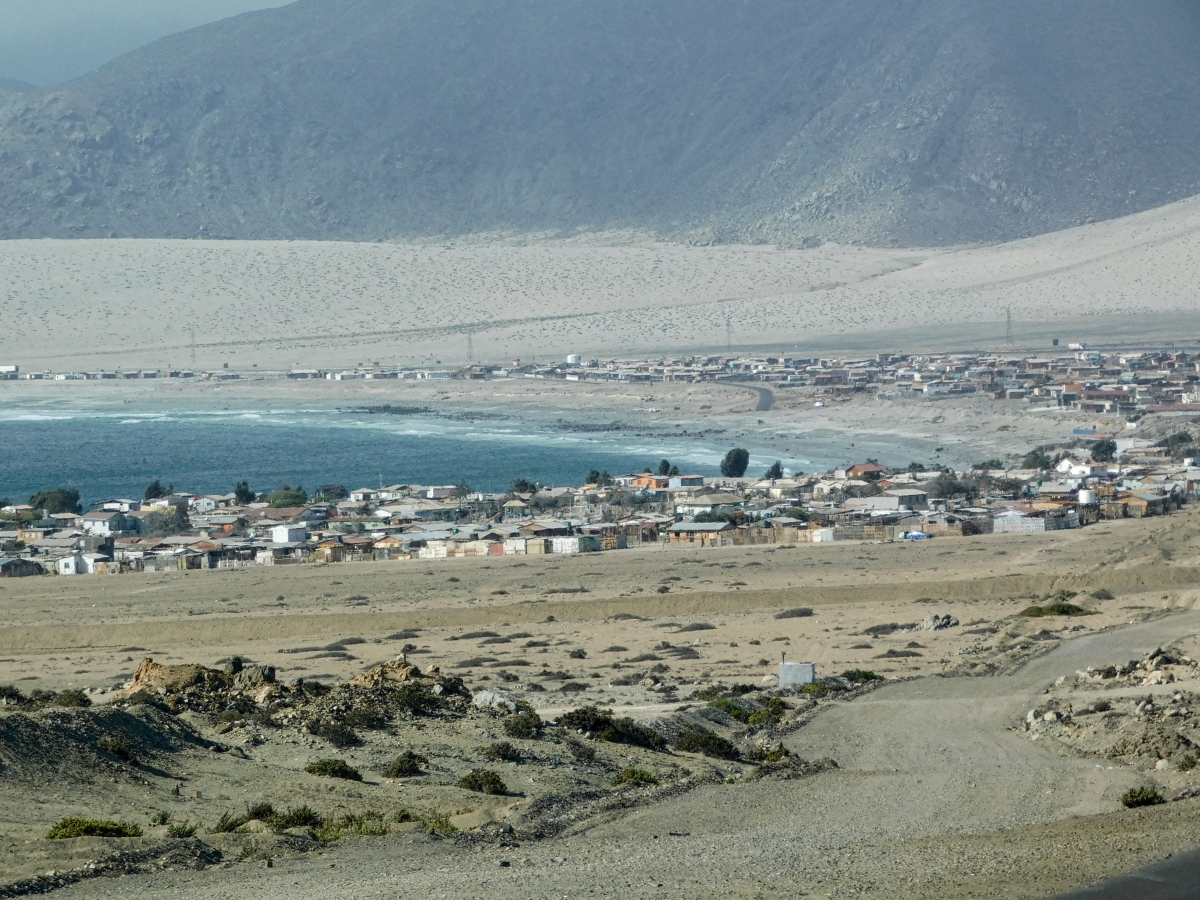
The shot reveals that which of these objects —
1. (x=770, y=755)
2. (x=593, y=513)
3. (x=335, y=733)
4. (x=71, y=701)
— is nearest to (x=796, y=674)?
(x=770, y=755)

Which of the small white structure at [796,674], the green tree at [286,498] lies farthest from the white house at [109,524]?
the small white structure at [796,674]

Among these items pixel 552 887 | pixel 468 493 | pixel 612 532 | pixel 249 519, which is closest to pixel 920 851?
pixel 552 887

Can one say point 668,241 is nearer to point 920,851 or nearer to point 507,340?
point 507,340

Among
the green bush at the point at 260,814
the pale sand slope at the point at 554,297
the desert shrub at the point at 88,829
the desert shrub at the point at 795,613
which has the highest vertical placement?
the pale sand slope at the point at 554,297

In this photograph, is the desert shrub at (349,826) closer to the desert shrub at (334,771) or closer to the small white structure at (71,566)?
the desert shrub at (334,771)

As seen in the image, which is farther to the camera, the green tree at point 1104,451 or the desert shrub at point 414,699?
the green tree at point 1104,451

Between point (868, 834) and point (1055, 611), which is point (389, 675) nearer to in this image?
point (868, 834)
